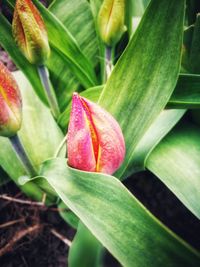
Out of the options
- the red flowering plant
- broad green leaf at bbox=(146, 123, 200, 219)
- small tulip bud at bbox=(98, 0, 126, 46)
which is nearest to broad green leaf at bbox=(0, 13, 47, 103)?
the red flowering plant

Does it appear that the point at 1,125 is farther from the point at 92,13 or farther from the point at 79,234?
the point at 92,13

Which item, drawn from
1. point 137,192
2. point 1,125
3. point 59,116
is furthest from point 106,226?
point 137,192

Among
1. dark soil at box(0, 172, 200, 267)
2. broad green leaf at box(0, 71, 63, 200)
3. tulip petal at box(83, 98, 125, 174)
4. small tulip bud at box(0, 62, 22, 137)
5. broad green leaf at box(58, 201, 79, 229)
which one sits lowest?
dark soil at box(0, 172, 200, 267)

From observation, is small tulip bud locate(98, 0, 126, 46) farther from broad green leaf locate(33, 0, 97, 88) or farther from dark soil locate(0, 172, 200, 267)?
dark soil locate(0, 172, 200, 267)

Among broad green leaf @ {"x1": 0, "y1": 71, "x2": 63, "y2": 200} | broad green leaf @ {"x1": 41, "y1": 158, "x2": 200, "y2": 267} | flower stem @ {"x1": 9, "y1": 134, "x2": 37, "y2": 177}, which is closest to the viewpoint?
broad green leaf @ {"x1": 41, "y1": 158, "x2": 200, "y2": 267}

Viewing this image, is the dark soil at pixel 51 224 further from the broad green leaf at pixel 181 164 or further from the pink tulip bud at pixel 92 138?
the pink tulip bud at pixel 92 138

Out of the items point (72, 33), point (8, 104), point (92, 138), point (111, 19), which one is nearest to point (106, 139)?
point (92, 138)
